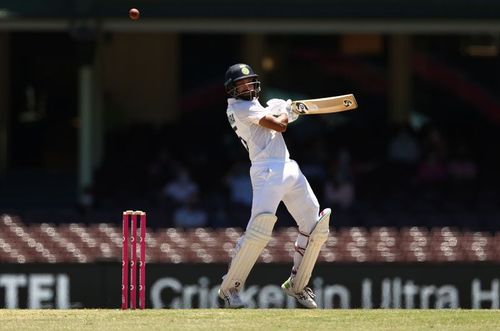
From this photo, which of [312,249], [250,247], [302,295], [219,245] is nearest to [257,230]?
[250,247]

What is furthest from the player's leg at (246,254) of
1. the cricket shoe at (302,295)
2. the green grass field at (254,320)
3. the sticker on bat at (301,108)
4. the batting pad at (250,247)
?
the sticker on bat at (301,108)

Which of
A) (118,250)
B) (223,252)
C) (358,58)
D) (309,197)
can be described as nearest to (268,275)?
(223,252)

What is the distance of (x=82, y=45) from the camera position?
54.1 ft

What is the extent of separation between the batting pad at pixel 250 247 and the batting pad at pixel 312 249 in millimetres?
279

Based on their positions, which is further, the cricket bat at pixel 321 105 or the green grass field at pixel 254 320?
the cricket bat at pixel 321 105

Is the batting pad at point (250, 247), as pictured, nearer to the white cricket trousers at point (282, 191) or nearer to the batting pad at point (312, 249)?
the white cricket trousers at point (282, 191)

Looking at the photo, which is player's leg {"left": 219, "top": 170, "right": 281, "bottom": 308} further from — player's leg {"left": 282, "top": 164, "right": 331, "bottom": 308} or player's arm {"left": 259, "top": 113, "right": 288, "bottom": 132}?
player's arm {"left": 259, "top": 113, "right": 288, "bottom": 132}

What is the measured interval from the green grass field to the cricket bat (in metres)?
1.30

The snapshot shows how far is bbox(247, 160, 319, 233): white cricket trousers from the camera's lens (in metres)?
8.72

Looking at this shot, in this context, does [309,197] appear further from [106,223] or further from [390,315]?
[106,223]

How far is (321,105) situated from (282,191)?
0.66m

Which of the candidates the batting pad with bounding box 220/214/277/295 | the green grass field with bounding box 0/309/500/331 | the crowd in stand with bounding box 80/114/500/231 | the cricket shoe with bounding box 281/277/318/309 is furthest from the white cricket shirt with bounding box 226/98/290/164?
the crowd in stand with bounding box 80/114/500/231

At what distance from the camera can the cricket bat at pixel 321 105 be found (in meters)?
8.90

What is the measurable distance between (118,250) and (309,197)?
4860mm
